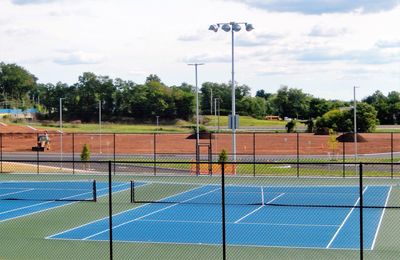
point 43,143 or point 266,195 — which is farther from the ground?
point 43,143

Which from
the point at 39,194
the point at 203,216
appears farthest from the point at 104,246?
the point at 39,194

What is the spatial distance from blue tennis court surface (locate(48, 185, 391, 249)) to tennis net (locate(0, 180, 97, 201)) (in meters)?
4.52

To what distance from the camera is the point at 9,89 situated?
171 m

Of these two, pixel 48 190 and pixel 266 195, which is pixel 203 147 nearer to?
pixel 48 190

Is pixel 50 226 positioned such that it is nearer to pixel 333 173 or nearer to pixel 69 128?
pixel 333 173

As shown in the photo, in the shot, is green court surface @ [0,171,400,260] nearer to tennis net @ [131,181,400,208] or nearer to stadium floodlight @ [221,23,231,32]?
tennis net @ [131,181,400,208]

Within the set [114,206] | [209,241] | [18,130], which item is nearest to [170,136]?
[18,130]

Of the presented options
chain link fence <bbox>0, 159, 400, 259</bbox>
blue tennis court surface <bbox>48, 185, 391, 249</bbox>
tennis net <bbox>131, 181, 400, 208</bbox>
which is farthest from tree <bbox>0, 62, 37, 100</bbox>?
blue tennis court surface <bbox>48, 185, 391, 249</bbox>

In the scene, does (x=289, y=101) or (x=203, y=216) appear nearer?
(x=203, y=216)

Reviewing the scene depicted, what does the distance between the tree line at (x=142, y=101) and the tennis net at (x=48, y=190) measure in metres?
76.7

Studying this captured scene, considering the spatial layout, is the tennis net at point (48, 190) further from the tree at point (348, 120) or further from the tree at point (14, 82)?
the tree at point (14, 82)

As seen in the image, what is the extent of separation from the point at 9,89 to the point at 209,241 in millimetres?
158678

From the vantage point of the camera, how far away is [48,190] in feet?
110

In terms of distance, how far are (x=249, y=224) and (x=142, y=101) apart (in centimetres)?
10986
